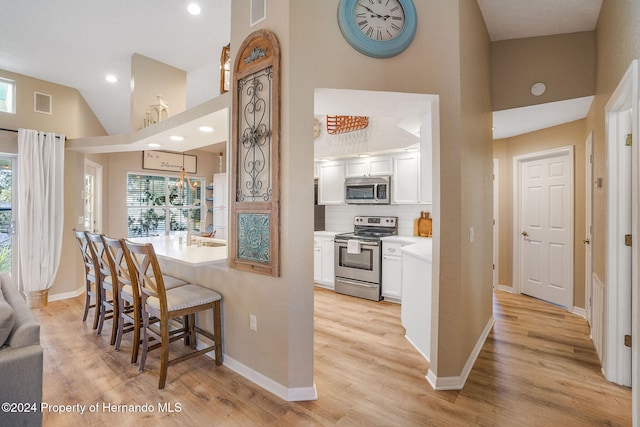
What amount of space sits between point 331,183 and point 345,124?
3.25 ft

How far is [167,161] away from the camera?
6410 mm

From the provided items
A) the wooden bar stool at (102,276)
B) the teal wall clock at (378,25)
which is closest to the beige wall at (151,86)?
the wooden bar stool at (102,276)

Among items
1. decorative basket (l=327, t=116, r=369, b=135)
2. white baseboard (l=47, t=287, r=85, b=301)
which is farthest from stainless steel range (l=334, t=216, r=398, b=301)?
white baseboard (l=47, t=287, r=85, b=301)

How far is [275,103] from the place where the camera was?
2025mm

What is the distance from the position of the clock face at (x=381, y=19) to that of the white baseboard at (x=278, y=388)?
2421 millimetres

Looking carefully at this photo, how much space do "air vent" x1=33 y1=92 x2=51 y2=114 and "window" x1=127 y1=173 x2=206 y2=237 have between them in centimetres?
189

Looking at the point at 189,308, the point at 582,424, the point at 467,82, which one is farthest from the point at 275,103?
the point at 582,424

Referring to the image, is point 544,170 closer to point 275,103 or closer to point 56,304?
point 275,103

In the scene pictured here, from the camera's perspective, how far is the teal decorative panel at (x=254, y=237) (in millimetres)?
2102

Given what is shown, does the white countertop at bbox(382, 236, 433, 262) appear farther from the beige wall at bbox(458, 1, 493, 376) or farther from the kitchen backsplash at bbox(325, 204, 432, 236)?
the kitchen backsplash at bbox(325, 204, 432, 236)

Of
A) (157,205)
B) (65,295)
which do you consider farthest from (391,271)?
(157,205)

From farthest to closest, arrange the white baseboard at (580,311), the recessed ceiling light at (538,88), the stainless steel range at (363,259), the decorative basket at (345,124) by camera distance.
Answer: the decorative basket at (345,124) → the stainless steel range at (363,259) → the white baseboard at (580,311) → the recessed ceiling light at (538,88)

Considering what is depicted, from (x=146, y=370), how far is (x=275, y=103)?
2251 mm

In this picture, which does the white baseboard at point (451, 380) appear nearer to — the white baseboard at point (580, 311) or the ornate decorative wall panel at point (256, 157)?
the ornate decorative wall panel at point (256, 157)
